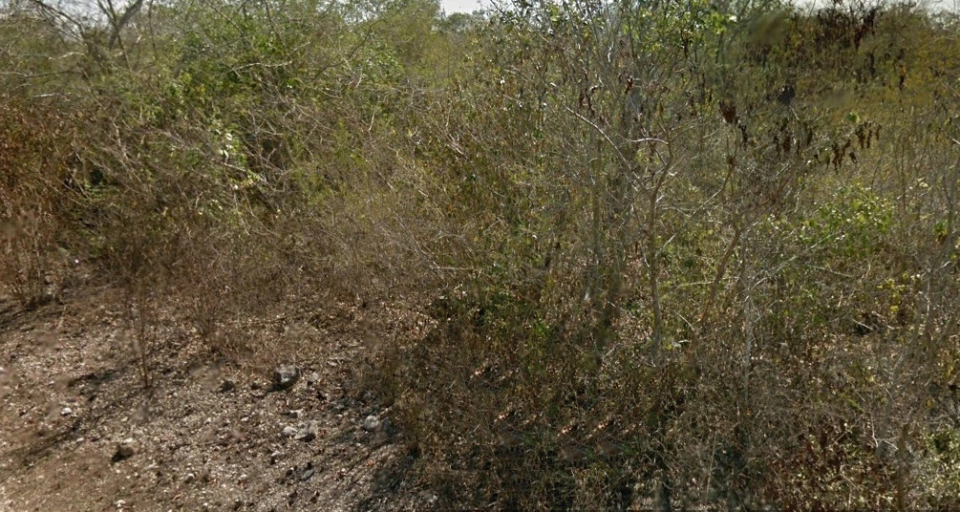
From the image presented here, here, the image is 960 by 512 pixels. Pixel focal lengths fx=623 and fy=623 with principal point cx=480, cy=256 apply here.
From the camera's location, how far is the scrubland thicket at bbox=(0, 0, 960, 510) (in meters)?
2.66

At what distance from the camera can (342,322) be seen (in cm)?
429

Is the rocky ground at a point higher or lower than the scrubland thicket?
lower

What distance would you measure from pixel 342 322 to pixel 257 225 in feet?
4.36

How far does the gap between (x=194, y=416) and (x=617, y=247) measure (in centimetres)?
253

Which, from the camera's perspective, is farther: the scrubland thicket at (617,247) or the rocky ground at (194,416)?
the rocky ground at (194,416)

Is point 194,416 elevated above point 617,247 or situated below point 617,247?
below

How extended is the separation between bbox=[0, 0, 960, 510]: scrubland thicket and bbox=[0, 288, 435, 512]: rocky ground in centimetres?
20

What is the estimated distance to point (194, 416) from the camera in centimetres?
353

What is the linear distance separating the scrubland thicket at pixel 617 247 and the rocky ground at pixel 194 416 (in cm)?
20

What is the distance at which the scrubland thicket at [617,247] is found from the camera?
105 inches

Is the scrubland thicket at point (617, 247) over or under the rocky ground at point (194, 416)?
over

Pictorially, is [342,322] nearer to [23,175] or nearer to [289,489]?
[289,489]

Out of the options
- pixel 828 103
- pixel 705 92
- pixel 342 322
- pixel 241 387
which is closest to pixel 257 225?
pixel 342 322

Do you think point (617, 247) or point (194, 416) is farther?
point (194, 416)
